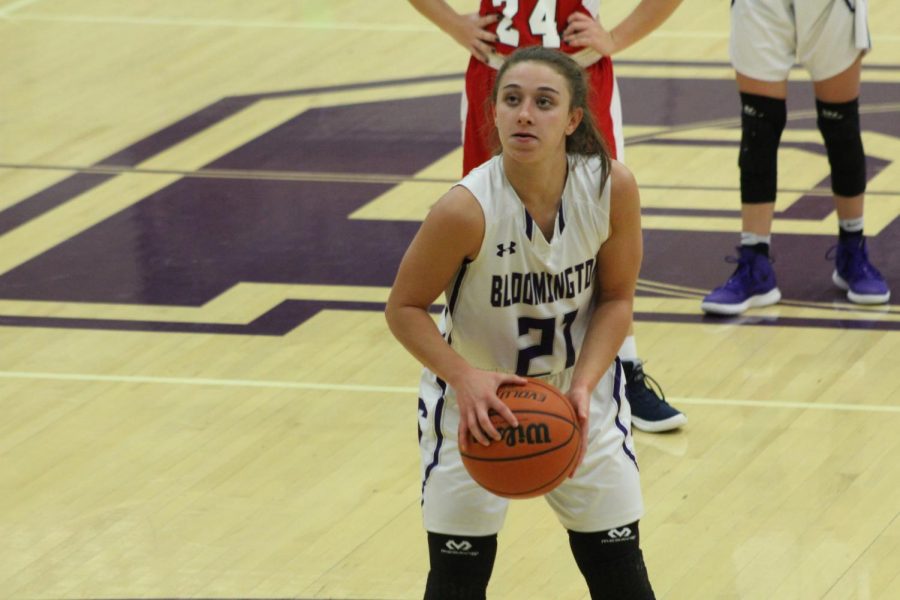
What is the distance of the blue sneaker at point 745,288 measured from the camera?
5711 mm

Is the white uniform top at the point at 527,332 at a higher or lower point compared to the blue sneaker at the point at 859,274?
higher

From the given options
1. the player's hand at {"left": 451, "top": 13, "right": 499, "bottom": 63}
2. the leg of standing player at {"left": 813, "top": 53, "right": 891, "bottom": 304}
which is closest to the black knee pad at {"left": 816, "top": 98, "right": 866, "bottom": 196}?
the leg of standing player at {"left": 813, "top": 53, "right": 891, "bottom": 304}

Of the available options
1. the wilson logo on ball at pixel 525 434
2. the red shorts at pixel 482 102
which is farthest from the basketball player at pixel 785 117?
the wilson logo on ball at pixel 525 434

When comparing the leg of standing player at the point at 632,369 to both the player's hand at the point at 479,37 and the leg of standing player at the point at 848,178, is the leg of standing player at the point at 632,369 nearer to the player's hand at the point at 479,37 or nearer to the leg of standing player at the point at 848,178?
the player's hand at the point at 479,37

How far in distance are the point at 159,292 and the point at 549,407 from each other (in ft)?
10.5

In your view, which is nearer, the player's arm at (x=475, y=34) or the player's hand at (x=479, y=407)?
the player's hand at (x=479, y=407)

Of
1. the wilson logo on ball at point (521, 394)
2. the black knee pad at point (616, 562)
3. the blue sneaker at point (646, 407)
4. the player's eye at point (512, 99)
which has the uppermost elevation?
the player's eye at point (512, 99)

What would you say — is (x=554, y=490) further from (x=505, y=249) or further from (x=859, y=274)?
(x=859, y=274)

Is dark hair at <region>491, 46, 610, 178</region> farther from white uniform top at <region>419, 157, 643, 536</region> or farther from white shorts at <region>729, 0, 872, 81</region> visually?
white shorts at <region>729, 0, 872, 81</region>

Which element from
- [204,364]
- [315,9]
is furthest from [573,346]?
[315,9]

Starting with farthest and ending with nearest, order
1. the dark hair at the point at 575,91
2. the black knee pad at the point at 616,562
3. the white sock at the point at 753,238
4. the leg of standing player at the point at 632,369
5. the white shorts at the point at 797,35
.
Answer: the white sock at the point at 753,238 < the white shorts at the point at 797,35 < the leg of standing player at the point at 632,369 < the black knee pad at the point at 616,562 < the dark hair at the point at 575,91

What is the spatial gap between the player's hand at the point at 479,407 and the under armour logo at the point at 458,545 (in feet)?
0.79

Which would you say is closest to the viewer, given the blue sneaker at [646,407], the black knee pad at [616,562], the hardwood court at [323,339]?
the black knee pad at [616,562]

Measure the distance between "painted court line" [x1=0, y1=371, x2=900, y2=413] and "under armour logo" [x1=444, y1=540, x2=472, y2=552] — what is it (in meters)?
1.92
